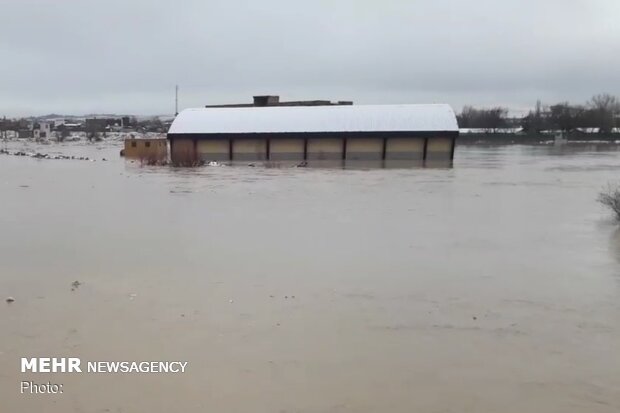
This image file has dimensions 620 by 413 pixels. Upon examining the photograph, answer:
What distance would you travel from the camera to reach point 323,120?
42719mm

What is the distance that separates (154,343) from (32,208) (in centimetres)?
1206

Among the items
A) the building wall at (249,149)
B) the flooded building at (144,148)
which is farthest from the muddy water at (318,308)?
the flooded building at (144,148)

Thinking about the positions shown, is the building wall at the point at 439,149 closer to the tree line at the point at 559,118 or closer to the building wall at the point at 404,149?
the building wall at the point at 404,149

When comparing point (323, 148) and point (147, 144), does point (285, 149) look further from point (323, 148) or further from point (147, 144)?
point (147, 144)

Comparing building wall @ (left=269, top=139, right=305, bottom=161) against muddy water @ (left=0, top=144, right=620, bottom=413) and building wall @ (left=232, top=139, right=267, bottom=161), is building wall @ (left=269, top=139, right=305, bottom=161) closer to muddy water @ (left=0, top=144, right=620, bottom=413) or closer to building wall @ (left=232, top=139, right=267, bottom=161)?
building wall @ (left=232, top=139, right=267, bottom=161)

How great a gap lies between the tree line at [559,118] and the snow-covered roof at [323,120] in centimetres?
5505

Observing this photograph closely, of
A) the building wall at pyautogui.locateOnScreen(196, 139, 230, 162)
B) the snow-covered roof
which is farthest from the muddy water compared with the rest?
the building wall at pyautogui.locateOnScreen(196, 139, 230, 162)

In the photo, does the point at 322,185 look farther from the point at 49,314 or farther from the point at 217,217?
the point at 49,314

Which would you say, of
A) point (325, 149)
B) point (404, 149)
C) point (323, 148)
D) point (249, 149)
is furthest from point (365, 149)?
point (249, 149)

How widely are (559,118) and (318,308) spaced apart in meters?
102

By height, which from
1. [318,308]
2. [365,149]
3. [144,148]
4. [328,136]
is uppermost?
[328,136]

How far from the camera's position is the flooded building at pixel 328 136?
134 feet

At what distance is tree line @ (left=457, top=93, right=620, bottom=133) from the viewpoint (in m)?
93.1

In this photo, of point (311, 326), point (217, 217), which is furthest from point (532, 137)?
point (311, 326)
